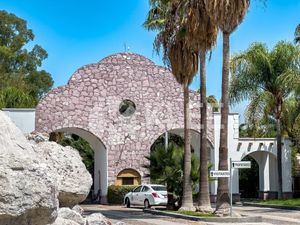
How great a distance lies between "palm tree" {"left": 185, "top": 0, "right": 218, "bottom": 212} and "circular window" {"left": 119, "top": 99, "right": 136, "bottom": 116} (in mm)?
13986

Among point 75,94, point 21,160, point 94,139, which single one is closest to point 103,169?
point 94,139

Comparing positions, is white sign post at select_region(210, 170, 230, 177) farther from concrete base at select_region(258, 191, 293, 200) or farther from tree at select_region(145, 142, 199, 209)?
concrete base at select_region(258, 191, 293, 200)

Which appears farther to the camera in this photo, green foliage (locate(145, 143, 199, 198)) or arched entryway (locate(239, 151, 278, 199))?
arched entryway (locate(239, 151, 278, 199))

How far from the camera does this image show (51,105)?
37.8m

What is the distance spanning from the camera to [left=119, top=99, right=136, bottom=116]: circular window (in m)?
39.9

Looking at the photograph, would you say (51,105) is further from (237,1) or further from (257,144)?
(237,1)

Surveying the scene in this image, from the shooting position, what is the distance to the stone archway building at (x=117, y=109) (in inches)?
1506

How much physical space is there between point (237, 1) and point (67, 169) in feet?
45.6

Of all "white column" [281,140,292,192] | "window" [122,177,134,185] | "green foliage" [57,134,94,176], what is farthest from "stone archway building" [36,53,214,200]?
"green foliage" [57,134,94,176]

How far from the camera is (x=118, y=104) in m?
39.6

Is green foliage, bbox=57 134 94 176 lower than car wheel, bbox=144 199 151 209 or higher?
higher

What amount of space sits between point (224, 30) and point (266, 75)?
48.7ft

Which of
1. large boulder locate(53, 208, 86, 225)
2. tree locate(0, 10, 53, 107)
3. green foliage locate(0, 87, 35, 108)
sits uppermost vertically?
tree locate(0, 10, 53, 107)

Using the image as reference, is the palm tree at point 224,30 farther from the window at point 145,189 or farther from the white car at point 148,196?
the window at point 145,189
